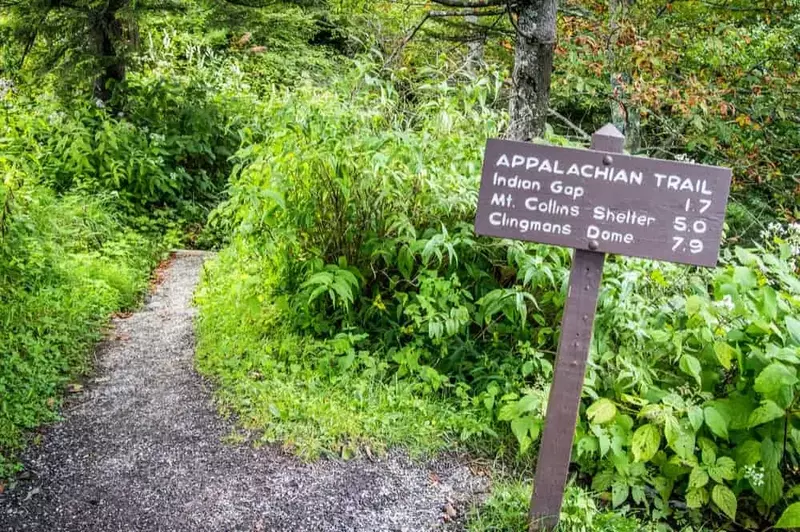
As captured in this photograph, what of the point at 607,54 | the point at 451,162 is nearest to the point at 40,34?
the point at 451,162

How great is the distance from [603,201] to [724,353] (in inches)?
42.6

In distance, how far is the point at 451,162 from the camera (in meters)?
3.98

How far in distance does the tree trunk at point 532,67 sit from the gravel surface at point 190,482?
2689 millimetres

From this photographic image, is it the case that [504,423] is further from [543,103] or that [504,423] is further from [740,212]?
[740,212]

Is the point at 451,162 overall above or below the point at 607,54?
below

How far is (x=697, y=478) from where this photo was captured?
2.91m

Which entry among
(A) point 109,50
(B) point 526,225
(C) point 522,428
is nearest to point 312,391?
(C) point 522,428

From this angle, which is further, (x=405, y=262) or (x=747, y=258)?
(x=405, y=262)

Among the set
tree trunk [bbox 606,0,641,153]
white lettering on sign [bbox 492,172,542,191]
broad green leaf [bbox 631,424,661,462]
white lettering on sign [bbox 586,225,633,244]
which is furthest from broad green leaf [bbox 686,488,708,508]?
tree trunk [bbox 606,0,641,153]

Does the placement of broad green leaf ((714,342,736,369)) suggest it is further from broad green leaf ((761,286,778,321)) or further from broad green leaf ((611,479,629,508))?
broad green leaf ((611,479,629,508))

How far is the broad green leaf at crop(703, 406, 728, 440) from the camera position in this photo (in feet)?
9.52

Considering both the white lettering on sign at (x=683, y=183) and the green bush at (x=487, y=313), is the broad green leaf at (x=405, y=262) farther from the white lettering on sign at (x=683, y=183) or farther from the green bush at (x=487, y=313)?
the white lettering on sign at (x=683, y=183)

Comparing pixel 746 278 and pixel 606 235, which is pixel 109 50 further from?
pixel 746 278

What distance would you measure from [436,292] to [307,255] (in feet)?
3.51
